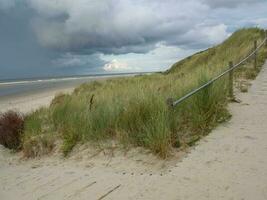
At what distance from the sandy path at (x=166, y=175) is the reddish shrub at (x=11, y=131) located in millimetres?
1666

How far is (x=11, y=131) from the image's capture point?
34.1ft

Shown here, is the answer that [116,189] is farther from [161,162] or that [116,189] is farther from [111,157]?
[111,157]

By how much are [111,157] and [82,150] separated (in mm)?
1047

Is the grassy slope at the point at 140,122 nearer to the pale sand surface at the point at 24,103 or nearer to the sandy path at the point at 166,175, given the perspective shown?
the sandy path at the point at 166,175

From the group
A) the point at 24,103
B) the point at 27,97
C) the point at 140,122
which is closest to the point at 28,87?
the point at 27,97

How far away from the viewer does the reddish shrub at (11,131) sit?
10258 mm

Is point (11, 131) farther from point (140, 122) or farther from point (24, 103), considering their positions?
point (24, 103)

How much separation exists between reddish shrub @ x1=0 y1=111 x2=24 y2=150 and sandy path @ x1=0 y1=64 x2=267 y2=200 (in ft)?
5.47

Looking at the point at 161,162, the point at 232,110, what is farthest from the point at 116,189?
the point at 232,110

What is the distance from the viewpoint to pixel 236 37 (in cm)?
3231

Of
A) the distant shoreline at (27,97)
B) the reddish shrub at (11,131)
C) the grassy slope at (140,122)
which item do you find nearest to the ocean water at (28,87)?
the distant shoreline at (27,97)

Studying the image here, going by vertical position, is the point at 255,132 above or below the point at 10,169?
above

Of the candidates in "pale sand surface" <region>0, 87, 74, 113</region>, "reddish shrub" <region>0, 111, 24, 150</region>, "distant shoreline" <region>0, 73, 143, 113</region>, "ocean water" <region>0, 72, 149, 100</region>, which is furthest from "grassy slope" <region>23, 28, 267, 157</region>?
"ocean water" <region>0, 72, 149, 100</region>

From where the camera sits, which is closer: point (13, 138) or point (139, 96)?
point (139, 96)
